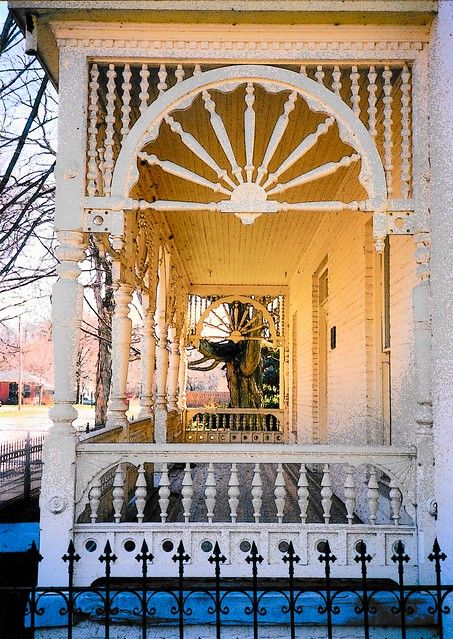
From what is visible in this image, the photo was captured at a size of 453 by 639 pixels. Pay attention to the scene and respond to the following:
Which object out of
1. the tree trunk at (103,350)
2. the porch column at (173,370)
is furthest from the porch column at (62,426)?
the tree trunk at (103,350)

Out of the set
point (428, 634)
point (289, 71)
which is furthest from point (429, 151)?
point (428, 634)

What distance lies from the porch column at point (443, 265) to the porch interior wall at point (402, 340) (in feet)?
2.35

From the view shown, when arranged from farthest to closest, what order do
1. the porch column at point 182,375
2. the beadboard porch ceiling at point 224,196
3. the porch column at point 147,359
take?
the porch column at point 182,375
the porch column at point 147,359
the beadboard porch ceiling at point 224,196

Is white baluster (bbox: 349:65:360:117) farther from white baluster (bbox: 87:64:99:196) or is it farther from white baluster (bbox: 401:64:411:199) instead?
white baluster (bbox: 87:64:99:196)

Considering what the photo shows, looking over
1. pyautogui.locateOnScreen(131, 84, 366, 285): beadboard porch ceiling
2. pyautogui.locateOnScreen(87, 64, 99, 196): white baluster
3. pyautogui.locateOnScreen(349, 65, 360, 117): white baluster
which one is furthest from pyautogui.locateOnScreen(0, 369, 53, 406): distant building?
pyautogui.locateOnScreen(349, 65, 360, 117): white baluster

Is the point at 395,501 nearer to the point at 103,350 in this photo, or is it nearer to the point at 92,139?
the point at 92,139

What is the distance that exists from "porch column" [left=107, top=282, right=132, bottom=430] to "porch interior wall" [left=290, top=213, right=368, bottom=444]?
8.18 feet

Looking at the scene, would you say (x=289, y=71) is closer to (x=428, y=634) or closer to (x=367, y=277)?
(x=367, y=277)

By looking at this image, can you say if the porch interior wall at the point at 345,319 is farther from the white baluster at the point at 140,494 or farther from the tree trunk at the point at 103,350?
the tree trunk at the point at 103,350

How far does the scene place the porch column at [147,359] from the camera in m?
8.82

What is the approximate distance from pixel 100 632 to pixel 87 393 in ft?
238

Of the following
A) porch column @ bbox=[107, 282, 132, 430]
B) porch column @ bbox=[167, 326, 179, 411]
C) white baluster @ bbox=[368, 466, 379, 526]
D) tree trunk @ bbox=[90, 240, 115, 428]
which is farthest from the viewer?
tree trunk @ bbox=[90, 240, 115, 428]

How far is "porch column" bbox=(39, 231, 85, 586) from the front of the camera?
416 centimetres

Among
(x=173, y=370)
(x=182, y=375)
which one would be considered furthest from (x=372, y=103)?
(x=182, y=375)
